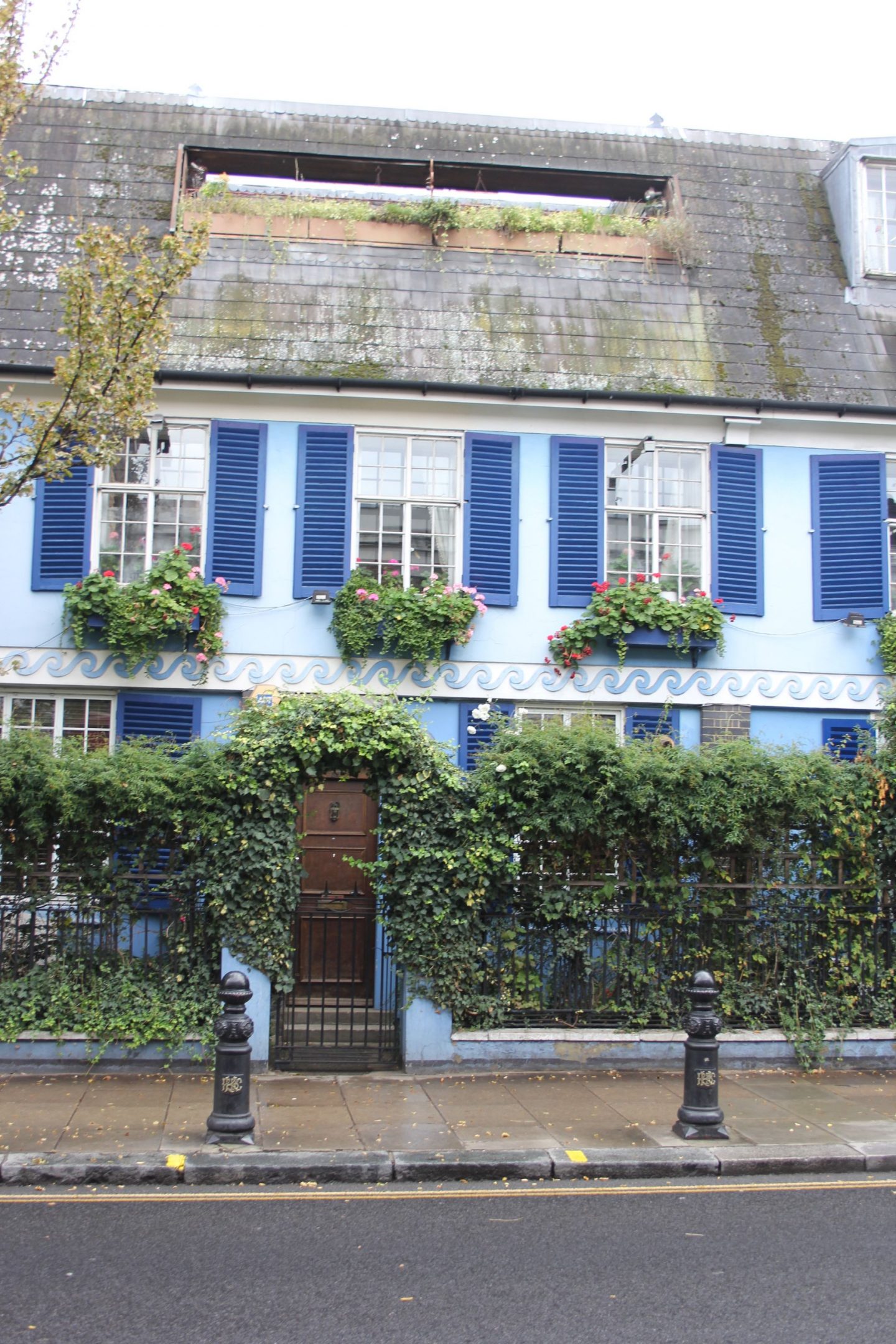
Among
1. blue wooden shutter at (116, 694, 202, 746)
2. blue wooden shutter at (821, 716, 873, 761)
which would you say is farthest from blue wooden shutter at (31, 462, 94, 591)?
blue wooden shutter at (821, 716, 873, 761)

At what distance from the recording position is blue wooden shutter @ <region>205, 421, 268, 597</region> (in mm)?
12609

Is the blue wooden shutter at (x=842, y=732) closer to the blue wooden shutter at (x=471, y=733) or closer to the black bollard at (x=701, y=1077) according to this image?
the blue wooden shutter at (x=471, y=733)

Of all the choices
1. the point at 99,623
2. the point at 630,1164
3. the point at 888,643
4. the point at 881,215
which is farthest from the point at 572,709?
the point at 881,215

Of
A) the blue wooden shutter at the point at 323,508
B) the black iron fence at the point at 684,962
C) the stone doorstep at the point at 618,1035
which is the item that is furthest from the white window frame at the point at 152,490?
the stone doorstep at the point at 618,1035

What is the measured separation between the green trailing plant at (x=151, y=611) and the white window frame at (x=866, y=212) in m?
9.02

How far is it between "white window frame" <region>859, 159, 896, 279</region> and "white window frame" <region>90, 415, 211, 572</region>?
838 centimetres

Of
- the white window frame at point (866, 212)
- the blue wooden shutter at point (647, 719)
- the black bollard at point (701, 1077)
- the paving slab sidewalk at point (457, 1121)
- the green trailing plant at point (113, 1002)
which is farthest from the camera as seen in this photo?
the white window frame at point (866, 212)

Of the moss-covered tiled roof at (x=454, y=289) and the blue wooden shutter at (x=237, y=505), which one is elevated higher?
the moss-covered tiled roof at (x=454, y=289)

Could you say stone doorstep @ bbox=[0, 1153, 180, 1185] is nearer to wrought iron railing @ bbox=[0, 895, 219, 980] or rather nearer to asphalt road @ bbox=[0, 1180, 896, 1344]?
asphalt road @ bbox=[0, 1180, 896, 1344]

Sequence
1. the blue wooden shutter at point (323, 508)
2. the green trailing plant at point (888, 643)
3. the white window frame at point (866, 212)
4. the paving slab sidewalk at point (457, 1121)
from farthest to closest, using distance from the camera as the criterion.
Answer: the white window frame at point (866, 212), the green trailing plant at point (888, 643), the blue wooden shutter at point (323, 508), the paving slab sidewalk at point (457, 1121)

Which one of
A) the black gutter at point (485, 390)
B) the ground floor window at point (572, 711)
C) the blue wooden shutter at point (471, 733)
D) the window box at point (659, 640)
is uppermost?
the black gutter at point (485, 390)

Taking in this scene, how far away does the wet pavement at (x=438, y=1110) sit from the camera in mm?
7586

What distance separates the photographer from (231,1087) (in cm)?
743

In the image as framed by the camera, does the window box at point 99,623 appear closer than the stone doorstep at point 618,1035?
No
